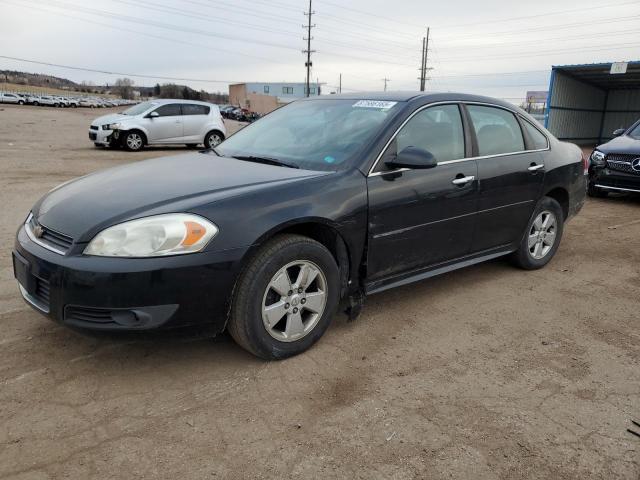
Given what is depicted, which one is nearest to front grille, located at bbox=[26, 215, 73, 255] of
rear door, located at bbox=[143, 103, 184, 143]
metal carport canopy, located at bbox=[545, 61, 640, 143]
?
rear door, located at bbox=[143, 103, 184, 143]

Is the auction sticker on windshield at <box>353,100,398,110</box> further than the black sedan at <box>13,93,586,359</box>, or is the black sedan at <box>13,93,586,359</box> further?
the auction sticker on windshield at <box>353,100,398,110</box>

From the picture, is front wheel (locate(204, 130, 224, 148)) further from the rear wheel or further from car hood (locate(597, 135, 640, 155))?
car hood (locate(597, 135, 640, 155))

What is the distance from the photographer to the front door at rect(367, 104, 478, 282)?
11.3ft

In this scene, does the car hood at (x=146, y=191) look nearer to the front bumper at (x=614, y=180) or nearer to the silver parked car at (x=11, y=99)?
the front bumper at (x=614, y=180)

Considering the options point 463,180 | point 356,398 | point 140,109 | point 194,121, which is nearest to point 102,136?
point 140,109

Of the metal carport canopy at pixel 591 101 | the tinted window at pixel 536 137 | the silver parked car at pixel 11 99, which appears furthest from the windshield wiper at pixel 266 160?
the silver parked car at pixel 11 99

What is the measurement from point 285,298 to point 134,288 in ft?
2.80

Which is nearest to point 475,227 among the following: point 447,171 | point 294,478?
point 447,171

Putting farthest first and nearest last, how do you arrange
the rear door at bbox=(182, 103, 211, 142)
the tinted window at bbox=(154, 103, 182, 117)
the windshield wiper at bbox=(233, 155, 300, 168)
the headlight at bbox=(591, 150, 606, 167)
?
the rear door at bbox=(182, 103, 211, 142) → the tinted window at bbox=(154, 103, 182, 117) → the headlight at bbox=(591, 150, 606, 167) → the windshield wiper at bbox=(233, 155, 300, 168)

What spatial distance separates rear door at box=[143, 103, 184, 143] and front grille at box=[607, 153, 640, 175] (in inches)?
455

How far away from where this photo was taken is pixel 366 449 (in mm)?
2371

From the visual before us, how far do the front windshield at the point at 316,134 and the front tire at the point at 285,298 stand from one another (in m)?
0.65

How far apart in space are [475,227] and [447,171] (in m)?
0.57

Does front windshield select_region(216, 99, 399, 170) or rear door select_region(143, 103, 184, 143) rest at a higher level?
front windshield select_region(216, 99, 399, 170)
